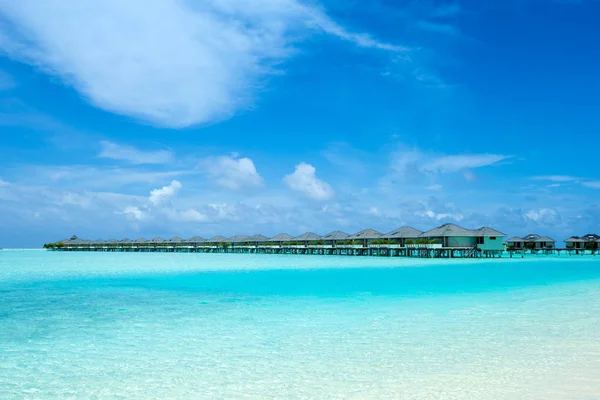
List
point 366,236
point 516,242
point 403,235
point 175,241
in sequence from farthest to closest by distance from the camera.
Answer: point 175,241 → point 516,242 → point 366,236 → point 403,235

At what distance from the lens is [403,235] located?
45281 millimetres

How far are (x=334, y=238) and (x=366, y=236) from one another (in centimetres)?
458

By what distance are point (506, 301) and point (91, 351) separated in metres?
9.69

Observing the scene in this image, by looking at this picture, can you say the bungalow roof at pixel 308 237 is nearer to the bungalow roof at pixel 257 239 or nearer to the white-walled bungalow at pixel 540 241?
the bungalow roof at pixel 257 239

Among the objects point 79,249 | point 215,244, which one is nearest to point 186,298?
point 215,244

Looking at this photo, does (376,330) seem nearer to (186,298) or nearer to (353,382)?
(353,382)

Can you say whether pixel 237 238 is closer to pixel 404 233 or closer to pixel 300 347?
pixel 404 233

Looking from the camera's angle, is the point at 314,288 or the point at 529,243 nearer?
the point at 314,288

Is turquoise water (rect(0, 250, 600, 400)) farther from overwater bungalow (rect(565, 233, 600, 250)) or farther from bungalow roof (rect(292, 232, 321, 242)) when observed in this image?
overwater bungalow (rect(565, 233, 600, 250))

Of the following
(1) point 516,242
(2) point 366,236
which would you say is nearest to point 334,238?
(2) point 366,236

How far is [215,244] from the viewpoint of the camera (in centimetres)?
6738

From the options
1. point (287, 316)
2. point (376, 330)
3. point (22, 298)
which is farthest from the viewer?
point (22, 298)

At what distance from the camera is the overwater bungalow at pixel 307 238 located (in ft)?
184

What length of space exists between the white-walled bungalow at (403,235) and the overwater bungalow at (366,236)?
1668 millimetres
